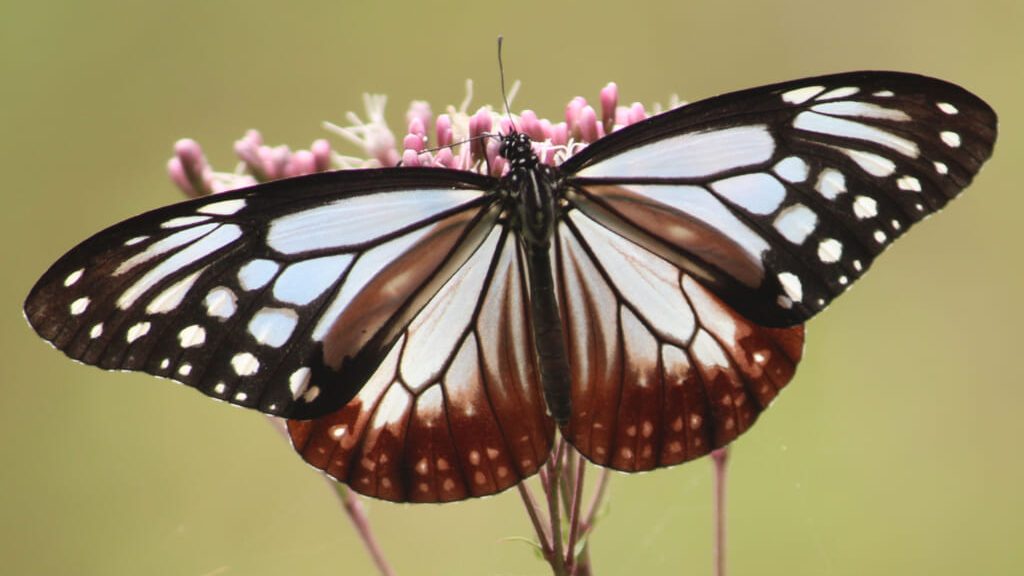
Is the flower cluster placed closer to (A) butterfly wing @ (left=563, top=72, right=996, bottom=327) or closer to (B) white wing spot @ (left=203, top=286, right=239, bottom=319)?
(A) butterfly wing @ (left=563, top=72, right=996, bottom=327)

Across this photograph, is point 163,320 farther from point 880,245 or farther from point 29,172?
point 29,172

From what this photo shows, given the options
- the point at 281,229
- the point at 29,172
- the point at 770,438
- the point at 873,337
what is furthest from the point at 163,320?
the point at 29,172

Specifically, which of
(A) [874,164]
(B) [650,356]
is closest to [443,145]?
(B) [650,356]

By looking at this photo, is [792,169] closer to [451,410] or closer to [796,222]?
Answer: [796,222]

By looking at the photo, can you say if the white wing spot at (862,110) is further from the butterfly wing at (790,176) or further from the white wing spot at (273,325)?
the white wing spot at (273,325)

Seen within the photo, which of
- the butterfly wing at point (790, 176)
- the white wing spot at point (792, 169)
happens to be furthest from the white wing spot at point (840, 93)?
the white wing spot at point (792, 169)

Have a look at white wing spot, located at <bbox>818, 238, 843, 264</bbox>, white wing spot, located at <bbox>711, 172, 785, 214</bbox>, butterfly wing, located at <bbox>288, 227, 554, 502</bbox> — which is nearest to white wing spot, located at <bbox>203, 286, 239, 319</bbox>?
butterfly wing, located at <bbox>288, 227, 554, 502</bbox>
